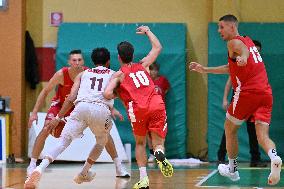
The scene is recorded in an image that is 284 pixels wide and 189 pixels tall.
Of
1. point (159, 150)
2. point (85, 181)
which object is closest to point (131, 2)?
point (85, 181)

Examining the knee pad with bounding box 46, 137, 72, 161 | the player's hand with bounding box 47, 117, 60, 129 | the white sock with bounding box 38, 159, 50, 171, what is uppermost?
the player's hand with bounding box 47, 117, 60, 129

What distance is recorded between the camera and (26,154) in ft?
51.3

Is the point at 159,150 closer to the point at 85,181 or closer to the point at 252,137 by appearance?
the point at 85,181

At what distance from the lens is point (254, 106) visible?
9.00 m

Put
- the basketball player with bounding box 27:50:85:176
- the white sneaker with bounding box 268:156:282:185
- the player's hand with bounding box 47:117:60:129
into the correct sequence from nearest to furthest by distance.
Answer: the white sneaker with bounding box 268:156:282:185 → the player's hand with bounding box 47:117:60:129 → the basketball player with bounding box 27:50:85:176

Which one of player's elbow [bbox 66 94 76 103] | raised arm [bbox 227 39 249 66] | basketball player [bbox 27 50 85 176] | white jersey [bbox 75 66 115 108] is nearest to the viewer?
raised arm [bbox 227 39 249 66]

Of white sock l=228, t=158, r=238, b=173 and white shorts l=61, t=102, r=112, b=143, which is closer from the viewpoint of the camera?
white shorts l=61, t=102, r=112, b=143

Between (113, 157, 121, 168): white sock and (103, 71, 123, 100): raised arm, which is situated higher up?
(103, 71, 123, 100): raised arm

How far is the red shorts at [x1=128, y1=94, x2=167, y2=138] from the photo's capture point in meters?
8.62

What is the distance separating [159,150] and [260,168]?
4234mm

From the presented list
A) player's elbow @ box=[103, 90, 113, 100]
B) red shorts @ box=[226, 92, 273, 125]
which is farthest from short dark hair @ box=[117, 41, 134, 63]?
red shorts @ box=[226, 92, 273, 125]

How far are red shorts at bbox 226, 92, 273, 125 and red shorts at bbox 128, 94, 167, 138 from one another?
3.43ft

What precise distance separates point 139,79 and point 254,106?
1.49m

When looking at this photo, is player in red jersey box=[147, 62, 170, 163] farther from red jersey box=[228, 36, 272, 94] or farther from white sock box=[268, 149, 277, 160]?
white sock box=[268, 149, 277, 160]
